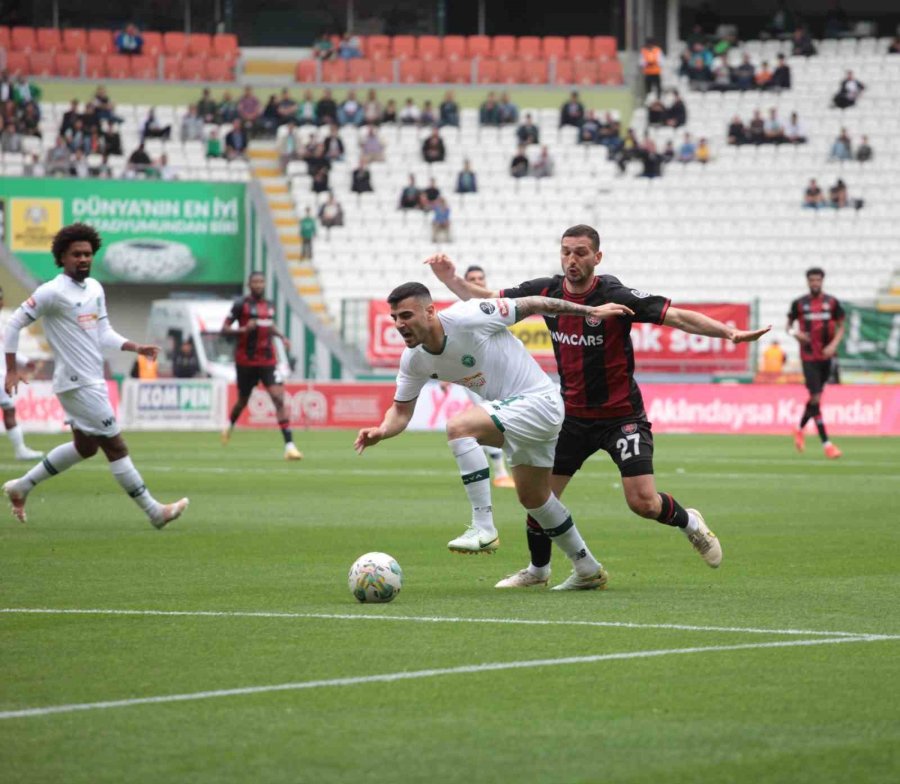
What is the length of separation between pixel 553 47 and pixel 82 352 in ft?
127

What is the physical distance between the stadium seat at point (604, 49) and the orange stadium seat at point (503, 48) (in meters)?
2.40

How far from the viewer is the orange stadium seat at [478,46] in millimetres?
49406

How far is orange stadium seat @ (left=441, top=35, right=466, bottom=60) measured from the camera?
4925cm

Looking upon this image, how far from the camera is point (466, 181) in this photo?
43750 mm

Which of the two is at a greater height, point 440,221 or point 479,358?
point 479,358

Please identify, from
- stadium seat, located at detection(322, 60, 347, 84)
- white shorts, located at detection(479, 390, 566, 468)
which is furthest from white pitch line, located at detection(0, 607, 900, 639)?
stadium seat, located at detection(322, 60, 347, 84)

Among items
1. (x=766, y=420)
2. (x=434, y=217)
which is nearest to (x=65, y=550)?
(x=766, y=420)

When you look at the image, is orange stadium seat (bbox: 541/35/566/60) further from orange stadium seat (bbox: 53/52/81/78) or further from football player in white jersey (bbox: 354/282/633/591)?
football player in white jersey (bbox: 354/282/633/591)

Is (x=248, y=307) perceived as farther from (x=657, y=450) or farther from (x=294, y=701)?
(x=294, y=701)

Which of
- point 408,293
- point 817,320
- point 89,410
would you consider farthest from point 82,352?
point 817,320

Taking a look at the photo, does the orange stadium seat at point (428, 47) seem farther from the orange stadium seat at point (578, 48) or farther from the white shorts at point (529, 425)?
the white shorts at point (529, 425)

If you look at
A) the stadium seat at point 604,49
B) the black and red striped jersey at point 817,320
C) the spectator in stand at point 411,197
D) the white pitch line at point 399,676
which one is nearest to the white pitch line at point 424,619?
the white pitch line at point 399,676

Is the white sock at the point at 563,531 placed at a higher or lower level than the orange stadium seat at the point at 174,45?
lower

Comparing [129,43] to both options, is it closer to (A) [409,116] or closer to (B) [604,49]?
(A) [409,116]
